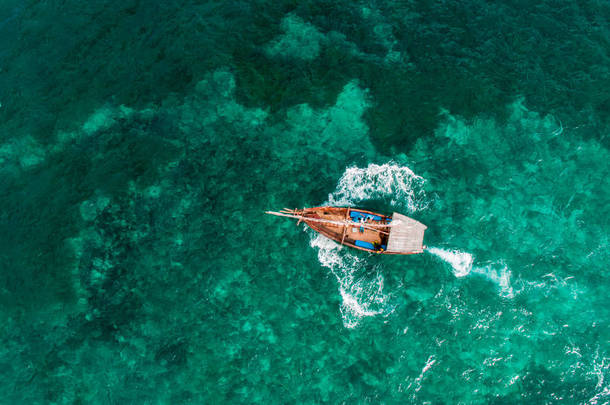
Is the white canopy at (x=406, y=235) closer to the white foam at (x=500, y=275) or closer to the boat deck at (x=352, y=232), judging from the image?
the boat deck at (x=352, y=232)

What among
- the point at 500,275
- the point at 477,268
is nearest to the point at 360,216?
the point at 477,268

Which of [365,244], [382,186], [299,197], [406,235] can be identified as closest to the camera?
[406,235]

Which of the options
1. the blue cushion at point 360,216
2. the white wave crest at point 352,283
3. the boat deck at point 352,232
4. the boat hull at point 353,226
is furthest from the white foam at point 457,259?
the white wave crest at point 352,283

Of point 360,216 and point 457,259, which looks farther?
point 457,259

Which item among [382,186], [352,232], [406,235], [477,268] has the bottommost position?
[477,268]

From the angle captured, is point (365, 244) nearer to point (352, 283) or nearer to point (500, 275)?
point (352, 283)

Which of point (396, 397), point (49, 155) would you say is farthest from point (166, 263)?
point (396, 397)
